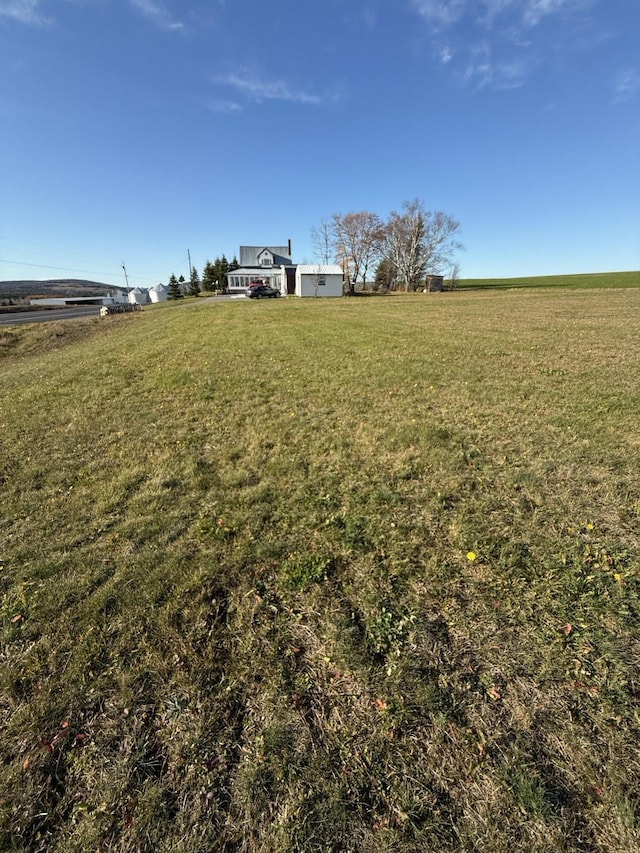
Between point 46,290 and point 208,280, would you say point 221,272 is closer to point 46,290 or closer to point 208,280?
point 208,280

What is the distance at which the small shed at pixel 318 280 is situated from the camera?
3931 centimetres

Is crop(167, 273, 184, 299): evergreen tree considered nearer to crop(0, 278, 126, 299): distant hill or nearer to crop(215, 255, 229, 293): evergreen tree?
crop(215, 255, 229, 293): evergreen tree

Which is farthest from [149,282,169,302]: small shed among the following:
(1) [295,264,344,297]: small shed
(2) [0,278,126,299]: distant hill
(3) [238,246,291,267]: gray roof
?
(1) [295,264,344,297]: small shed

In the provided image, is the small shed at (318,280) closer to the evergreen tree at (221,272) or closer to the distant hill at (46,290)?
the evergreen tree at (221,272)

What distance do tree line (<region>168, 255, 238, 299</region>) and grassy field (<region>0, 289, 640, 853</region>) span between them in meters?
65.5

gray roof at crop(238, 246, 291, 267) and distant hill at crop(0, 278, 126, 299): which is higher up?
gray roof at crop(238, 246, 291, 267)

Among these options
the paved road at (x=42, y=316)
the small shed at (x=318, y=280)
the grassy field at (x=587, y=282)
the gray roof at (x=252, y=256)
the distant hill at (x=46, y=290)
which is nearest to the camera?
the paved road at (x=42, y=316)

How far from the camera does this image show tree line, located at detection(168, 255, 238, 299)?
6500cm

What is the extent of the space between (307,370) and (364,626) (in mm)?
6820

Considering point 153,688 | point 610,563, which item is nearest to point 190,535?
point 153,688

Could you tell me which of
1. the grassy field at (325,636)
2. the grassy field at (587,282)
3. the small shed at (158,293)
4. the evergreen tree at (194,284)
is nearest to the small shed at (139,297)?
the small shed at (158,293)

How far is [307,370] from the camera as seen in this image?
8734 millimetres

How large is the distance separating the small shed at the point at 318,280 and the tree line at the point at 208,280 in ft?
94.1

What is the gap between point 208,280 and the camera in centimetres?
6888
